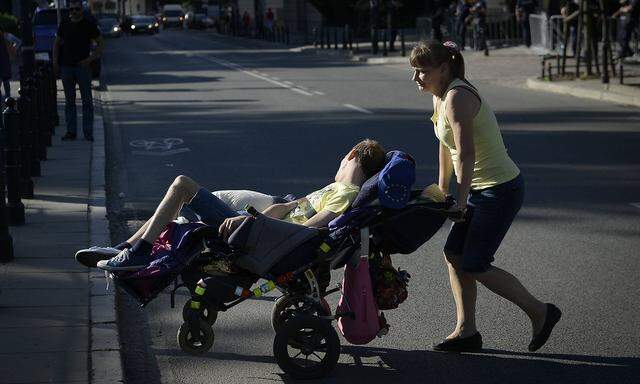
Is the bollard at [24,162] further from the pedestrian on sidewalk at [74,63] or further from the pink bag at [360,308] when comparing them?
the pink bag at [360,308]

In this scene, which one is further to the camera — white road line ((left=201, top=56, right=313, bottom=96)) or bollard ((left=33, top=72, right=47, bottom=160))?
white road line ((left=201, top=56, right=313, bottom=96))

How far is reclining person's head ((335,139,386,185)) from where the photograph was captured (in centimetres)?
622

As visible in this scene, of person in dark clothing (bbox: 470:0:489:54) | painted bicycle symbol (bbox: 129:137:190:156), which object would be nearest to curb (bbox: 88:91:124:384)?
painted bicycle symbol (bbox: 129:137:190:156)

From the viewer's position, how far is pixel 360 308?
241 inches

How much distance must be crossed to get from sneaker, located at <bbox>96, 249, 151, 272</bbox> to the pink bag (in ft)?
3.42

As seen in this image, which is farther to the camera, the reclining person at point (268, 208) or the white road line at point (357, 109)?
the white road line at point (357, 109)

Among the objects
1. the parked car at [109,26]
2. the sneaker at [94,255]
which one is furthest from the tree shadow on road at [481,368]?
the parked car at [109,26]

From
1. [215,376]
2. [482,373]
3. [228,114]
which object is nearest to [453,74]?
[482,373]

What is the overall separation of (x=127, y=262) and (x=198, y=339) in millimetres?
541

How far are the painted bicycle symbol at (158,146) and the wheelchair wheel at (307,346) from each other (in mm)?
9534

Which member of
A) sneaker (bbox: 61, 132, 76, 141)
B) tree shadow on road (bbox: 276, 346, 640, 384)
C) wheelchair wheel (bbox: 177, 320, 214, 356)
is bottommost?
tree shadow on road (bbox: 276, 346, 640, 384)

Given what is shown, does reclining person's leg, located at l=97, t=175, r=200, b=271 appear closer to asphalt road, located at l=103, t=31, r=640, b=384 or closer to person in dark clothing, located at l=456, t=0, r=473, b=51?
asphalt road, located at l=103, t=31, r=640, b=384

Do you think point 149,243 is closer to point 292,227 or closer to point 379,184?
point 292,227

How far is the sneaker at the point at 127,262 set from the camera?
6.32 m
